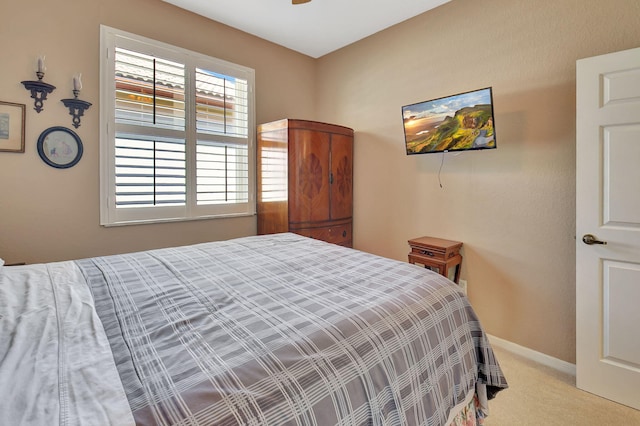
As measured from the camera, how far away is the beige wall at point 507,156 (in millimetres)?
2133

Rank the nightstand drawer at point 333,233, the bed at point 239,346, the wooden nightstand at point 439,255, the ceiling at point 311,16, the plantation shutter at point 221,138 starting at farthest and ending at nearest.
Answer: the nightstand drawer at point 333,233
the plantation shutter at point 221,138
the ceiling at point 311,16
the wooden nightstand at point 439,255
the bed at point 239,346

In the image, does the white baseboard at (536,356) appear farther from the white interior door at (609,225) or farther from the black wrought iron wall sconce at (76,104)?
the black wrought iron wall sconce at (76,104)

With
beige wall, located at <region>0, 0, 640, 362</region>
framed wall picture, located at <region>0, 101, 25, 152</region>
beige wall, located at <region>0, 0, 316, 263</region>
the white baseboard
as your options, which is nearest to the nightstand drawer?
beige wall, located at <region>0, 0, 640, 362</region>

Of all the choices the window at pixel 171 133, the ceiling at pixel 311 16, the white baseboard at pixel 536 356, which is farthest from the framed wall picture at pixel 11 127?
Result: the white baseboard at pixel 536 356

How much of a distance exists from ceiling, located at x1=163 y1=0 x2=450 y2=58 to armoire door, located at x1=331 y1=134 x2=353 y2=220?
45.1 inches

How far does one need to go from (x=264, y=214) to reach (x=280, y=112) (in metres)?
1.33

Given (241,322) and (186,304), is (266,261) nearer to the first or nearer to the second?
(186,304)

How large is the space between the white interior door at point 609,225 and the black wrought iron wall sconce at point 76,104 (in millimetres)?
3570

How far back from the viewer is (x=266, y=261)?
1741 millimetres

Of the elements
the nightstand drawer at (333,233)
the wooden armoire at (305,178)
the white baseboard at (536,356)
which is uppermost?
the wooden armoire at (305,178)

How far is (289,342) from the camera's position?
880mm

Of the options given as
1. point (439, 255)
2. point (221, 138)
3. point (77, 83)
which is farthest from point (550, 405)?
point (77, 83)

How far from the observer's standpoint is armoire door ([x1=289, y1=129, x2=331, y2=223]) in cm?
311

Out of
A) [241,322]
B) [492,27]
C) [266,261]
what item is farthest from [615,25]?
[241,322]
